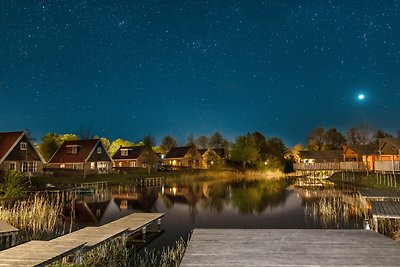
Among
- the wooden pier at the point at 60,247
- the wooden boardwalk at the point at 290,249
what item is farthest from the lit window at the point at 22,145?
the wooden boardwalk at the point at 290,249

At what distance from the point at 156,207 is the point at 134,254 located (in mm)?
17183

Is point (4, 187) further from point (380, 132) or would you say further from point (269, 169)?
point (380, 132)

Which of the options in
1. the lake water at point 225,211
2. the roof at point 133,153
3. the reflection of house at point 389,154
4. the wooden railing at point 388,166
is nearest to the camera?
the lake water at point 225,211

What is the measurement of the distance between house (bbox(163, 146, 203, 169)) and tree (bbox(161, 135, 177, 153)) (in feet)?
148

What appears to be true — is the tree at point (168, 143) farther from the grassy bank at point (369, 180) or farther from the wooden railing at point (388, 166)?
the wooden railing at point (388, 166)

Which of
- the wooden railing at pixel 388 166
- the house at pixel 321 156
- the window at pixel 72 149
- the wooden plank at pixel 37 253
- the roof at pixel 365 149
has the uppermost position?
the window at pixel 72 149

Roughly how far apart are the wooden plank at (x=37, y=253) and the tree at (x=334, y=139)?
114 metres

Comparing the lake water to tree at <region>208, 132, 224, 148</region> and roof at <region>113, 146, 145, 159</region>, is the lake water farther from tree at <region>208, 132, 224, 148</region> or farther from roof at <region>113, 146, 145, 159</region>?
tree at <region>208, 132, 224, 148</region>

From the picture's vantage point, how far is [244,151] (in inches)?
3487

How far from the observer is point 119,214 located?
26.4 meters

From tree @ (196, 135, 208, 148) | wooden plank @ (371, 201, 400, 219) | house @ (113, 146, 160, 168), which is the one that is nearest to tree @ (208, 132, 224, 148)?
tree @ (196, 135, 208, 148)

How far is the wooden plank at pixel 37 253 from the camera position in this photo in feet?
29.1

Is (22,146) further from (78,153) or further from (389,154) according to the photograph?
(389,154)

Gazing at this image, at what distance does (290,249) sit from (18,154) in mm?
44768
